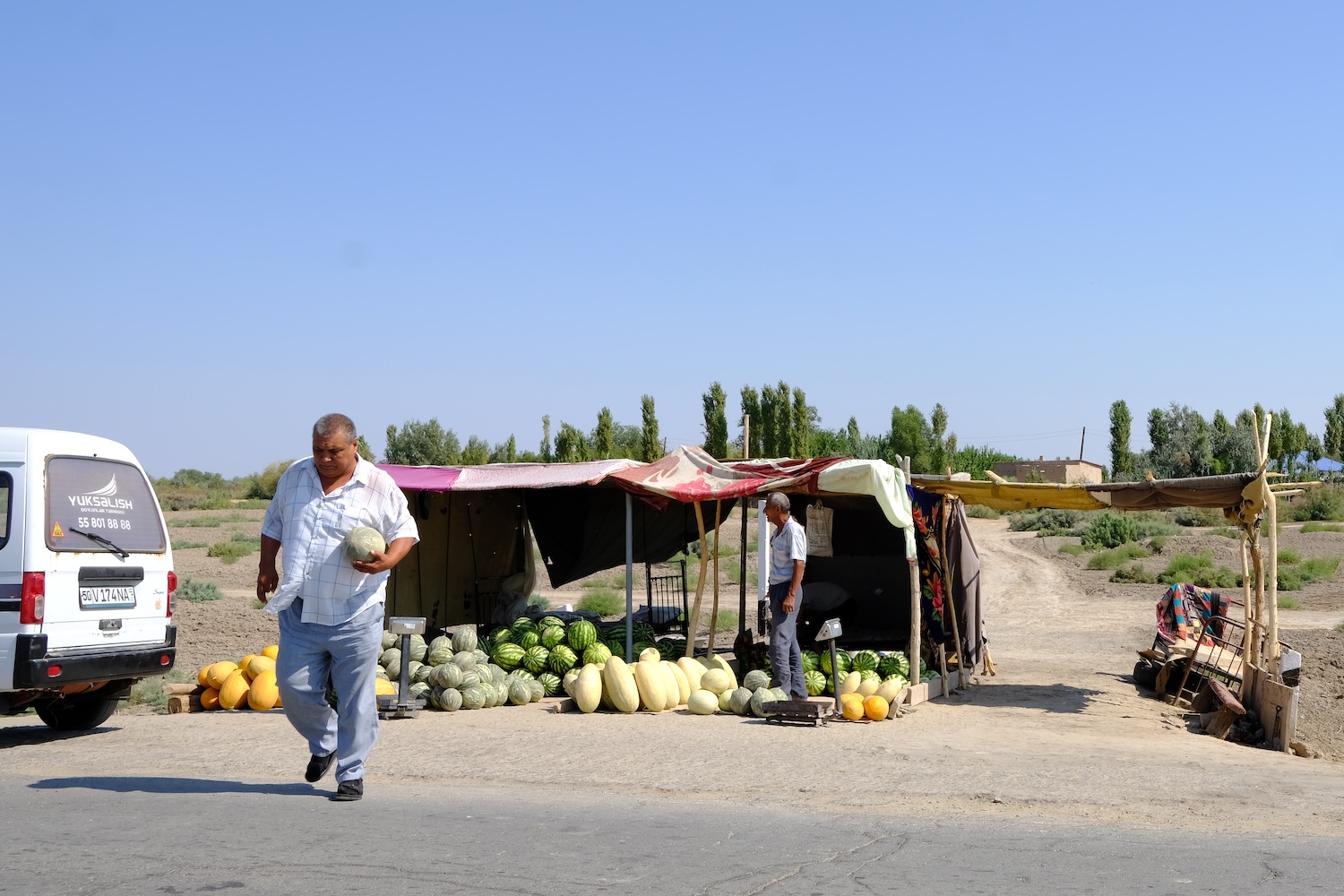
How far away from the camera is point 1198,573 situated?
93.1 feet

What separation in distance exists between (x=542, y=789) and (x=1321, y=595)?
23.8 meters

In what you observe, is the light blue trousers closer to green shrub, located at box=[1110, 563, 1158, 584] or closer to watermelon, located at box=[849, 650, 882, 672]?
watermelon, located at box=[849, 650, 882, 672]

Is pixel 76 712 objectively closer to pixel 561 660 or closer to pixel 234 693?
pixel 234 693

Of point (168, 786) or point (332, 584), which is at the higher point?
point (332, 584)

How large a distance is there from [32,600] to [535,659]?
523 cm

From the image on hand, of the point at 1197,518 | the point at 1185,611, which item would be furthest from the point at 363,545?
the point at 1197,518

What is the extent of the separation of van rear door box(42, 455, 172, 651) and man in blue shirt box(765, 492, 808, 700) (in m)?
5.41

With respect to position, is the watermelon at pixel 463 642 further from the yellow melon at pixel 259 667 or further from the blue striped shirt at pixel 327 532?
the blue striped shirt at pixel 327 532

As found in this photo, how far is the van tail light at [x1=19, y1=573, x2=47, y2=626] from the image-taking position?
866cm

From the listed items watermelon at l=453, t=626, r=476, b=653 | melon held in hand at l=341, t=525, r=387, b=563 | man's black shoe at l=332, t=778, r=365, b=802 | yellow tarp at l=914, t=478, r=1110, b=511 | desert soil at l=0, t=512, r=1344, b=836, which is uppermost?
yellow tarp at l=914, t=478, r=1110, b=511

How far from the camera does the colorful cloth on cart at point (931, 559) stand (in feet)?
42.6

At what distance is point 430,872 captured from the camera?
5289mm

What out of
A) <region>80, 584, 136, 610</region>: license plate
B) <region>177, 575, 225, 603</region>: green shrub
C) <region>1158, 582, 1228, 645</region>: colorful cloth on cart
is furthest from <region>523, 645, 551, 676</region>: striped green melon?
<region>177, 575, 225, 603</region>: green shrub

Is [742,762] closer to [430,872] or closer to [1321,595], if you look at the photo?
[430,872]
